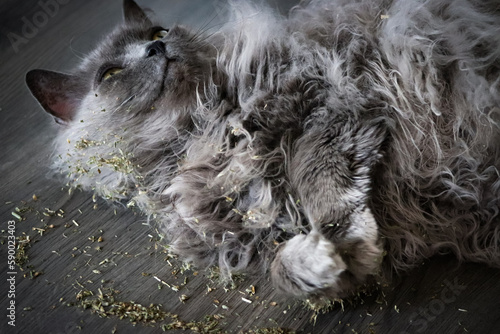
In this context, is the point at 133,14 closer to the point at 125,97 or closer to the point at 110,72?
the point at 110,72

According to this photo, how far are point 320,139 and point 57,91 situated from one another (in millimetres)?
1222

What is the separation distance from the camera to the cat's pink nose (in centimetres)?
202

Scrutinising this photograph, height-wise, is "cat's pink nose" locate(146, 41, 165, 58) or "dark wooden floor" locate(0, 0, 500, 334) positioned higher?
"cat's pink nose" locate(146, 41, 165, 58)

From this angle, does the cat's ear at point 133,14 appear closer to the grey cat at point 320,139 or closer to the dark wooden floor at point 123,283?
the grey cat at point 320,139

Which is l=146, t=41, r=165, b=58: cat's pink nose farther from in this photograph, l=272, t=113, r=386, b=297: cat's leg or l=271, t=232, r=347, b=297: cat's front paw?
l=271, t=232, r=347, b=297: cat's front paw

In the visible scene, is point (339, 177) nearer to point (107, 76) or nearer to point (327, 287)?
point (327, 287)

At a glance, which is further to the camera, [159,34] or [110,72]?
[159,34]

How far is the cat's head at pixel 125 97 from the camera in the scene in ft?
6.49

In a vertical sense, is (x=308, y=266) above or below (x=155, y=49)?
below

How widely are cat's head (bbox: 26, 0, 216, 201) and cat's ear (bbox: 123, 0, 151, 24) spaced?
0.08 m

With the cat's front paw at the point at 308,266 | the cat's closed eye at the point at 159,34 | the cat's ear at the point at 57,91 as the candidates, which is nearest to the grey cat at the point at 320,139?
the cat's front paw at the point at 308,266

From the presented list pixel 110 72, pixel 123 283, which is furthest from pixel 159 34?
pixel 123 283

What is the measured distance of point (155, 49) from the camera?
6.63 ft

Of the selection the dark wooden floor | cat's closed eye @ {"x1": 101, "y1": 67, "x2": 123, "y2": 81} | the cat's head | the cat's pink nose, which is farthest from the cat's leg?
cat's closed eye @ {"x1": 101, "y1": 67, "x2": 123, "y2": 81}
